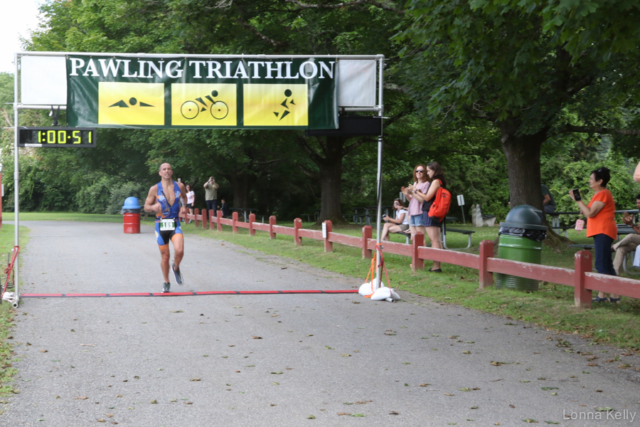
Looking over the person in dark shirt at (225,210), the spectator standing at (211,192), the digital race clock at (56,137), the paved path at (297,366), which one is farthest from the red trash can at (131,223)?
the digital race clock at (56,137)

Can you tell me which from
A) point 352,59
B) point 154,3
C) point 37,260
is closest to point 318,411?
point 352,59

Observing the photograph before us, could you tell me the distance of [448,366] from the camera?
6.39 m

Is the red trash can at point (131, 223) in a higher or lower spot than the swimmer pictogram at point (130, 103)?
lower

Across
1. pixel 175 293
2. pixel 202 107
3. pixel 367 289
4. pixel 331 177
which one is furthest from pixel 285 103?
pixel 331 177

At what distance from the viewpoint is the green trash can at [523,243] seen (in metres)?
10.7

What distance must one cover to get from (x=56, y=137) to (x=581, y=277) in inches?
282

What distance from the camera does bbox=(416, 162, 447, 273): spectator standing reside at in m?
13.0

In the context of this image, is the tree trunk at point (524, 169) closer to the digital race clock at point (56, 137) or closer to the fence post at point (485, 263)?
the fence post at point (485, 263)

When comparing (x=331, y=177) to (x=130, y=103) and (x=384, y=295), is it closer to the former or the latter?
(x=130, y=103)

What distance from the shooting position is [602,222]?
31.0 feet

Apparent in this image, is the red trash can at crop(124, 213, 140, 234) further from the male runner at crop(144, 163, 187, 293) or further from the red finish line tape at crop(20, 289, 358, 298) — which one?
the red finish line tape at crop(20, 289, 358, 298)

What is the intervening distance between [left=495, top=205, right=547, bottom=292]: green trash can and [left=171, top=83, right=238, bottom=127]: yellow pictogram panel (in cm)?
456

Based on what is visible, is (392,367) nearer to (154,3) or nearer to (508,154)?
(508,154)

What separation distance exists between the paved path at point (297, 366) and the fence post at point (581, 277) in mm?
982
